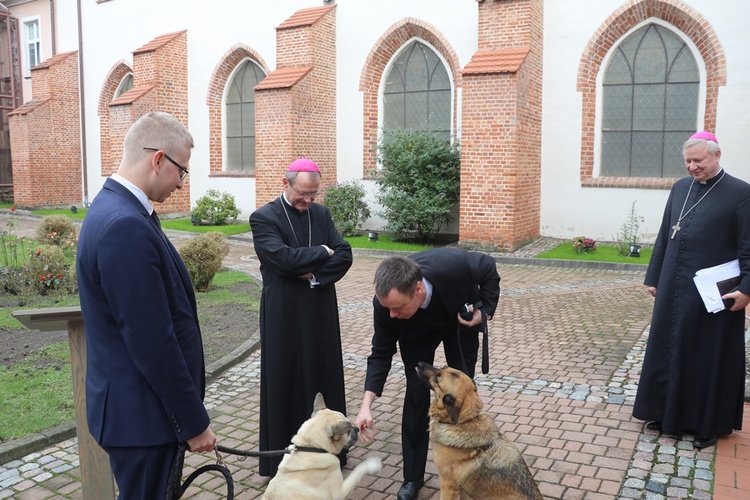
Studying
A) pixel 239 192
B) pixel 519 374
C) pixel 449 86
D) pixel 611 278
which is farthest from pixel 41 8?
pixel 519 374

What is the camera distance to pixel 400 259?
3354 millimetres

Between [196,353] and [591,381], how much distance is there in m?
4.54

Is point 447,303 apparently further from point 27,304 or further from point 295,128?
point 295,128

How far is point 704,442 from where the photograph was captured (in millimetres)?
4641

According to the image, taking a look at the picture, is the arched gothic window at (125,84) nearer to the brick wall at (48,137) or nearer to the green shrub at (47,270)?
the brick wall at (48,137)

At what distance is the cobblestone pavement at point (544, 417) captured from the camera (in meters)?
4.14

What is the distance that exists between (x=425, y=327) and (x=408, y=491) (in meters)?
1.04

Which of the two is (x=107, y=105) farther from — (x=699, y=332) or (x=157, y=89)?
(x=699, y=332)

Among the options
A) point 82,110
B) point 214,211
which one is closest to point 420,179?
point 214,211

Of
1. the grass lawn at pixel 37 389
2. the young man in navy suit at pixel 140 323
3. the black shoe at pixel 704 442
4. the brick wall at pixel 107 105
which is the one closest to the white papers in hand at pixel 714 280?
the black shoe at pixel 704 442

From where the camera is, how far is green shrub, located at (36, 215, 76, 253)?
42.5 ft

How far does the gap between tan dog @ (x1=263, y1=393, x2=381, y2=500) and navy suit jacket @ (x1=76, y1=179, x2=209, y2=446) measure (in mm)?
864

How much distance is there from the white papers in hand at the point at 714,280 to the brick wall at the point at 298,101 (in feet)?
43.3

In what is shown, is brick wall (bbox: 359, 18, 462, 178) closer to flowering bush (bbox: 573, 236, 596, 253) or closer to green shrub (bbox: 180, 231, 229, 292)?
flowering bush (bbox: 573, 236, 596, 253)
